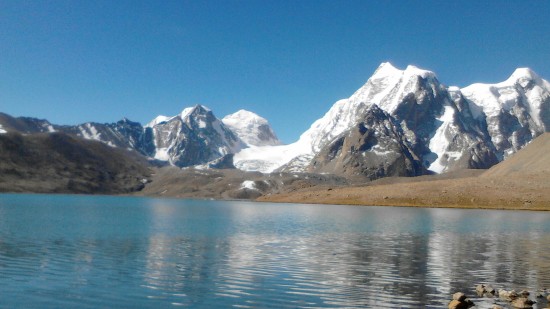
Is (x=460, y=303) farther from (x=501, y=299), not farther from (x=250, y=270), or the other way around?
(x=250, y=270)

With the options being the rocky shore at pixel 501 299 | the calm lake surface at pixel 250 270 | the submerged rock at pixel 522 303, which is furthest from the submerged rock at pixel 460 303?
the submerged rock at pixel 522 303

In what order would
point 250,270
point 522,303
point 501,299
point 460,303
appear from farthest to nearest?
point 250,270 → point 501,299 → point 522,303 → point 460,303

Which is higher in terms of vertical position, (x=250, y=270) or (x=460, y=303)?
(x=460, y=303)

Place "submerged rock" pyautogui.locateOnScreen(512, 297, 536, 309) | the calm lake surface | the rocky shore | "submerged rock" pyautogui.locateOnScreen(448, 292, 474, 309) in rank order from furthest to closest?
the calm lake surface
"submerged rock" pyautogui.locateOnScreen(512, 297, 536, 309)
the rocky shore
"submerged rock" pyautogui.locateOnScreen(448, 292, 474, 309)

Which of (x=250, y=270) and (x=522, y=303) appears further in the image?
(x=250, y=270)

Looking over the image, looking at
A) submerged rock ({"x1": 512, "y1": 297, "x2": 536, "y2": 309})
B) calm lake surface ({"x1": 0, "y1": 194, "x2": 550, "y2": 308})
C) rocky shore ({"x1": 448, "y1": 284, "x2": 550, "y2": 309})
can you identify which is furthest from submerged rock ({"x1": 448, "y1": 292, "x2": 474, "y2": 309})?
submerged rock ({"x1": 512, "y1": 297, "x2": 536, "y2": 309})

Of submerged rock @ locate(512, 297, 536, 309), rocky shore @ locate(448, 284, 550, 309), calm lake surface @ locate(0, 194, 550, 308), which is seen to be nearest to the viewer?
rocky shore @ locate(448, 284, 550, 309)

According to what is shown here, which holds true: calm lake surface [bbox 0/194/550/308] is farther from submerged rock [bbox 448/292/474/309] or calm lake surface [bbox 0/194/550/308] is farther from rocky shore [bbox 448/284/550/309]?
submerged rock [bbox 448/292/474/309]

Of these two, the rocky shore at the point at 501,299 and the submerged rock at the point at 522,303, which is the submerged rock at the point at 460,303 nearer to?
the rocky shore at the point at 501,299

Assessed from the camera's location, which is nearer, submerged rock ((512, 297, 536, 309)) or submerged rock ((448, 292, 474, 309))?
submerged rock ((448, 292, 474, 309))

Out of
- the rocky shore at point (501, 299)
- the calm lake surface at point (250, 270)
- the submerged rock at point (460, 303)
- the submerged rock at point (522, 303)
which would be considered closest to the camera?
the submerged rock at point (460, 303)

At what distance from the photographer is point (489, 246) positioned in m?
60.6

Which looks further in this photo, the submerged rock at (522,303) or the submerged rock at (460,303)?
the submerged rock at (522,303)

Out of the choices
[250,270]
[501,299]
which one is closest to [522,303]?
[501,299]
